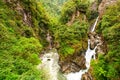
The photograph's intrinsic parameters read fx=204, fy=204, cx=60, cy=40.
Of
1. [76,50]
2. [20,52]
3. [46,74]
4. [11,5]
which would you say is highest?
[11,5]

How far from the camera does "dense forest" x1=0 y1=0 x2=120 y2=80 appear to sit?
28891mm

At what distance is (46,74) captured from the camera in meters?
39.2

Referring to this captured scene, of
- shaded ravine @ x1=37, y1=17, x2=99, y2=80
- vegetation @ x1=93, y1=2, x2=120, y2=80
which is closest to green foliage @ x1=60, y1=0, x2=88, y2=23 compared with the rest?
shaded ravine @ x1=37, y1=17, x2=99, y2=80

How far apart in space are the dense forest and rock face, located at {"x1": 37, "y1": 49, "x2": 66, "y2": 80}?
1.73 m

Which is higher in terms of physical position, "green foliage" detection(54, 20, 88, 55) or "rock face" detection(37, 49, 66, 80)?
"green foliage" detection(54, 20, 88, 55)

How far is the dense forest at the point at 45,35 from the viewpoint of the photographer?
94.8 ft

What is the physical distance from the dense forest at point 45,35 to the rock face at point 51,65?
1.73 meters

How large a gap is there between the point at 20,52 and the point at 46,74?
8296 mm

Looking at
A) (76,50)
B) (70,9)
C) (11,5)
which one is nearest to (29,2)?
(11,5)

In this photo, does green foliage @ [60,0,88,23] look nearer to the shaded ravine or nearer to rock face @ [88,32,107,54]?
the shaded ravine

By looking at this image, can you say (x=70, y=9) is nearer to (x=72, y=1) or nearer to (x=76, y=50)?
(x=72, y=1)

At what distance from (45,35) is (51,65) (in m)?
18.2

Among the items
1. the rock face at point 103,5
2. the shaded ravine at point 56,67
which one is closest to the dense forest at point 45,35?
the rock face at point 103,5

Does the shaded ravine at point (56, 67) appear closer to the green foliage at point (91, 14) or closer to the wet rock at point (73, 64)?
the wet rock at point (73, 64)
